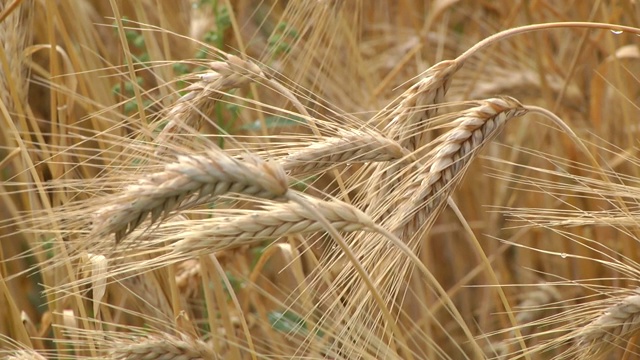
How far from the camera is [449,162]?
1.28m

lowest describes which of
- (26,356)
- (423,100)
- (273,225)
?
(26,356)

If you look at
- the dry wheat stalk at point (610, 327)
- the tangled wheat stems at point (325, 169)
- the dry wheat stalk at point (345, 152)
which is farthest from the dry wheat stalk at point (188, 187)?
the dry wheat stalk at point (610, 327)

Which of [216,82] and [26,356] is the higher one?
[216,82]

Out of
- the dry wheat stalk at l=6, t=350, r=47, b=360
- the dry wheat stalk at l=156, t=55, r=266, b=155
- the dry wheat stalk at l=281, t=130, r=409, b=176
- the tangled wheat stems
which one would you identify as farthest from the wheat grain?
the dry wheat stalk at l=6, t=350, r=47, b=360

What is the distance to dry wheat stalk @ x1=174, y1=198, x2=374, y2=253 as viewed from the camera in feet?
3.54

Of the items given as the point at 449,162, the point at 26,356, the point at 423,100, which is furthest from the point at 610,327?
the point at 26,356

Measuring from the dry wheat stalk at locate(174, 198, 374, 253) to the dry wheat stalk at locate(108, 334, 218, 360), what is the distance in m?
0.21

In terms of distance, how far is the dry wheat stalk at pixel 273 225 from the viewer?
3.54 ft

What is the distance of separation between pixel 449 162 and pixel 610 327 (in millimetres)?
325

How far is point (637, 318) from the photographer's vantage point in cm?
123

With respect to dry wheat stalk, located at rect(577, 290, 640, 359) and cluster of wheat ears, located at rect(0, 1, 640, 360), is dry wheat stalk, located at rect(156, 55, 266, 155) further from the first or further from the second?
Result: dry wheat stalk, located at rect(577, 290, 640, 359)

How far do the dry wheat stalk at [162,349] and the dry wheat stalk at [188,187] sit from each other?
278mm

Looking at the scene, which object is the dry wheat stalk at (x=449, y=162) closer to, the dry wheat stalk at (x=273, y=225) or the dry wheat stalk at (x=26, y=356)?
the dry wheat stalk at (x=273, y=225)

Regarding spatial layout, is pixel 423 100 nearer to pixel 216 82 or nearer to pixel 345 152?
pixel 345 152
